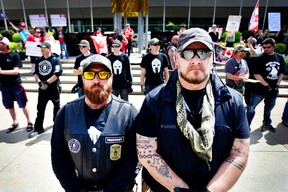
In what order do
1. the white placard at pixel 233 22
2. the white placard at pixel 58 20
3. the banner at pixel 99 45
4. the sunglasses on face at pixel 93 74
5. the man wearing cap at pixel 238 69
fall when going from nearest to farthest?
1. the sunglasses on face at pixel 93 74
2. the man wearing cap at pixel 238 69
3. the banner at pixel 99 45
4. the white placard at pixel 233 22
5. the white placard at pixel 58 20

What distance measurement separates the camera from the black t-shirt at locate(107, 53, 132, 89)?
506cm

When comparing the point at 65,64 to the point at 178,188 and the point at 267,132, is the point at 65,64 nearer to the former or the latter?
the point at 267,132

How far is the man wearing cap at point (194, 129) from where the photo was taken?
1562 mm

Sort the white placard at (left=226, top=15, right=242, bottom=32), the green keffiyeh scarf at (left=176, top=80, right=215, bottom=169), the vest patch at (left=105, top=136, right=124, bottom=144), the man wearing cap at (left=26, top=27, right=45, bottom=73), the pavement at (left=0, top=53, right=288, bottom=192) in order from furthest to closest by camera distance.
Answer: the white placard at (left=226, top=15, right=242, bottom=32)
the man wearing cap at (left=26, top=27, right=45, bottom=73)
the pavement at (left=0, top=53, right=288, bottom=192)
the vest patch at (left=105, top=136, right=124, bottom=144)
the green keffiyeh scarf at (left=176, top=80, right=215, bottom=169)

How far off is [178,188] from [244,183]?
7.51 feet

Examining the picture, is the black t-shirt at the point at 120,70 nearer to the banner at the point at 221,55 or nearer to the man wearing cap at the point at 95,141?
the man wearing cap at the point at 95,141

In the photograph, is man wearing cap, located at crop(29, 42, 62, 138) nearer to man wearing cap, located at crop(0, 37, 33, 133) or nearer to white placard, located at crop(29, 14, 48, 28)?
man wearing cap, located at crop(0, 37, 33, 133)

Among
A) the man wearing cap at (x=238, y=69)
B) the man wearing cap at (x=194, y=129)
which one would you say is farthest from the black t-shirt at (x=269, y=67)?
the man wearing cap at (x=194, y=129)

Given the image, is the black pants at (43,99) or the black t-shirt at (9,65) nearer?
the black t-shirt at (9,65)

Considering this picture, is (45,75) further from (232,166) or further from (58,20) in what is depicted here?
(58,20)

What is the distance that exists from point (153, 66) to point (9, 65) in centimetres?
307

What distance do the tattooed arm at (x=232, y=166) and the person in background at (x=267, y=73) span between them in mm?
3696

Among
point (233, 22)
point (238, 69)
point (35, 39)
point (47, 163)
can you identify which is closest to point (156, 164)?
point (47, 163)

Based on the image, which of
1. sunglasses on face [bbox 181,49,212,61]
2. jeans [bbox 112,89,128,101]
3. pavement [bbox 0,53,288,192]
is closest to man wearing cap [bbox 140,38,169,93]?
jeans [bbox 112,89,128,101]
